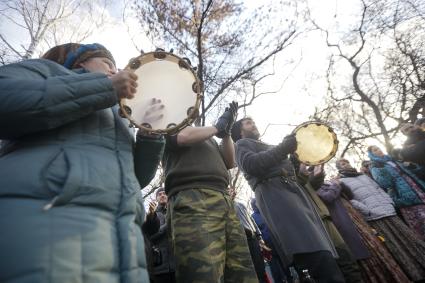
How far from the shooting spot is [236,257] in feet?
6.81

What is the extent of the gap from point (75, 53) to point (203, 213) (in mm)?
1255

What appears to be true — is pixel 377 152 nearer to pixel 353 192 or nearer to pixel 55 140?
pixel 353 192

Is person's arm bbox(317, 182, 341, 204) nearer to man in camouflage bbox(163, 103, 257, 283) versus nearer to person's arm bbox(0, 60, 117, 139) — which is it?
man in camouflage bbox(163, 103, 257, 283)

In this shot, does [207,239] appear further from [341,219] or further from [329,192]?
[329,192]

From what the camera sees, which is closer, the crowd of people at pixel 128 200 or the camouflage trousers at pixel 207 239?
the crowd of people at pixel 128 200

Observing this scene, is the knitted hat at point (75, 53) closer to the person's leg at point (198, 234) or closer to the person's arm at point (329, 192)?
the person's leg at point (198, 234)

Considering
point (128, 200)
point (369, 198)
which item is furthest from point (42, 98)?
point (369, 198)

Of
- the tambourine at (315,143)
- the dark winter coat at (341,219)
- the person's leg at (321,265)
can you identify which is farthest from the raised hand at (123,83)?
the dark winter coat at (341,219)

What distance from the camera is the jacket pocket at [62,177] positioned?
38.3 inches

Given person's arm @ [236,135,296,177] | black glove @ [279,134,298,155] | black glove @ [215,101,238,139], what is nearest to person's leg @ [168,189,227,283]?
black glove @ [215,101,238,139]

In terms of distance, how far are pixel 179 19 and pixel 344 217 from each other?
773 centimetres

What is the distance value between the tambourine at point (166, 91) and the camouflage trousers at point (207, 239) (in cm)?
60

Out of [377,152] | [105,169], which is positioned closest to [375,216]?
[377,152]

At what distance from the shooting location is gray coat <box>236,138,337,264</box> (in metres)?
2.74
